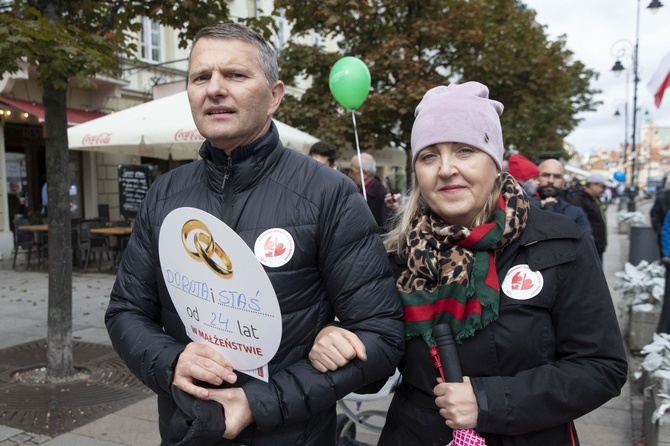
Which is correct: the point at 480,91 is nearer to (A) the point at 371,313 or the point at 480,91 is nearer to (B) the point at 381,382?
(A) the point at 371,313

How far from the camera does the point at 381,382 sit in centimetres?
186

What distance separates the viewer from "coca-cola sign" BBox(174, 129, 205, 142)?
6953 millimetres

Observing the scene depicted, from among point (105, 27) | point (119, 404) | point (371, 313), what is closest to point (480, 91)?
point (371, 313)

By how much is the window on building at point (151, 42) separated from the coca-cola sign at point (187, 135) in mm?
10661

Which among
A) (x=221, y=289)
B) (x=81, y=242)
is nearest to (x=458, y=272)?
(x=221, y=289)

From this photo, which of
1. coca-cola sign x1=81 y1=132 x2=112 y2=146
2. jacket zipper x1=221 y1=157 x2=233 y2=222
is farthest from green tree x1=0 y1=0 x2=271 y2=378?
jacket zipper x1=221 y1=157 x2=233 y2=222

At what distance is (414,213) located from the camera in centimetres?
182

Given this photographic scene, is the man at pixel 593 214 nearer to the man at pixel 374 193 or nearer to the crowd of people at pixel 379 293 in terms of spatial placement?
the man at pixel 374 193

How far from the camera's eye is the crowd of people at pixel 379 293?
59.6 inches

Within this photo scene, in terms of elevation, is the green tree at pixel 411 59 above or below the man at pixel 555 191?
above

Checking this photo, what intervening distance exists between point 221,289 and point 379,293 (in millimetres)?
452

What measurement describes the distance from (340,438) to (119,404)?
214 centimetres

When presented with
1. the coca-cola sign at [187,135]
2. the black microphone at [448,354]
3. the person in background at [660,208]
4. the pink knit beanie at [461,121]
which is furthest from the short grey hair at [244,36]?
the person in background at [660,208]

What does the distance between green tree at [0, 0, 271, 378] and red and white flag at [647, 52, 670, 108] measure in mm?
3977
